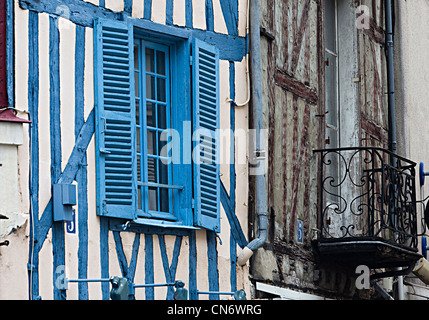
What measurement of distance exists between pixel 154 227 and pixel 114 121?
981 millimetres

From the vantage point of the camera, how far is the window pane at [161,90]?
10.4 metres

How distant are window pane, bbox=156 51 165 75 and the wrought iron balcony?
7.46 feet

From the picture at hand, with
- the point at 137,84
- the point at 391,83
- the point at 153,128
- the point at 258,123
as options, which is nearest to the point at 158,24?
the point at 137,84

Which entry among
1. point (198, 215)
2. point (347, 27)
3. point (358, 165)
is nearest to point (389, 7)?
point (347, 27)

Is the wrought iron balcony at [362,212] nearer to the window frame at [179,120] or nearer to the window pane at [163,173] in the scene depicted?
the window frame at [179,120]

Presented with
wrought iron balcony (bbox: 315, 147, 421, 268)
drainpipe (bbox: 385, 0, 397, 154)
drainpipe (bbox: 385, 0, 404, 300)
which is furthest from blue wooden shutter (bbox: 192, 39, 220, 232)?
drainpipe (bbox: 385, 0, 397, 154)

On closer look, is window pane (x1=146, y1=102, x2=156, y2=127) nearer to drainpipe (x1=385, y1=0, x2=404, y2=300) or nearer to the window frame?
the window frame

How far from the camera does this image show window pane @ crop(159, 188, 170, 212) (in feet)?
33.5

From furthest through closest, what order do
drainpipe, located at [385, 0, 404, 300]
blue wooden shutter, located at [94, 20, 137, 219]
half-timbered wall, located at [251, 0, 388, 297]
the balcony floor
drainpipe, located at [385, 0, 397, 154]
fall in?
drainpipe, located at [385, 0, 397, 154], drainpipe, located at [385, 0, 404, 300], the balcony floor, half-timbered wall, located at [251, 0, 388, 297], blue wooden shutter, located at [94, 20, 137, 219]

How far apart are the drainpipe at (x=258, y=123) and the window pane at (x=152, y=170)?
1.17 m

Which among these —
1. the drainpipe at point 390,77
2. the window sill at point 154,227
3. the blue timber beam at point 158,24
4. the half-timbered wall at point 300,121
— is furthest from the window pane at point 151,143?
the drainpipe at point 390,77

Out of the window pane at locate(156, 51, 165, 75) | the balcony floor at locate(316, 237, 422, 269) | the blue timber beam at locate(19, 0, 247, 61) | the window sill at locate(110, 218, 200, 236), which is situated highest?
the blue timber beam at locate(19, 0, 247, 61)

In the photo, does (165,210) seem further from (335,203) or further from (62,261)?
(335,203)

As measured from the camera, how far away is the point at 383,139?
561 inches
